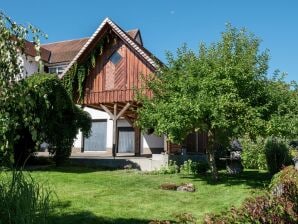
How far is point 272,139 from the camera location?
20.1 meters

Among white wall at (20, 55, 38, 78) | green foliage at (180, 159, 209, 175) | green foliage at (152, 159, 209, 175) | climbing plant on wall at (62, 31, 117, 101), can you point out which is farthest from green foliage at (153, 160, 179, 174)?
white wall at (20, 55, 38, 78)

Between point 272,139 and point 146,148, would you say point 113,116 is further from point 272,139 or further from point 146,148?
point 272,139

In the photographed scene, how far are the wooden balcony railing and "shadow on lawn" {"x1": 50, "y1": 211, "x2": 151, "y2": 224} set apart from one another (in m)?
A: 13.8

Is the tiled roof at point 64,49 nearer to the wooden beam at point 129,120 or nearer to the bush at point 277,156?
the wooden beam at point 129,120

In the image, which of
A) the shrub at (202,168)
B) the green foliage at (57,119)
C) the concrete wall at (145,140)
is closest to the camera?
the green foliage at (57,119)

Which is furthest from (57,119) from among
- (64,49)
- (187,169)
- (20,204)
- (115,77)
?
(64,49)

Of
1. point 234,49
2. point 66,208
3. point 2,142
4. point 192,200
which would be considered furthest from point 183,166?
point 2,142

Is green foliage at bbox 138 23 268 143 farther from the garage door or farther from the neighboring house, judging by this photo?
the garage door

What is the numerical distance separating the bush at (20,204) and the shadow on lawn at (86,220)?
2.23m

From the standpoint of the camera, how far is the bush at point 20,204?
5508 mm

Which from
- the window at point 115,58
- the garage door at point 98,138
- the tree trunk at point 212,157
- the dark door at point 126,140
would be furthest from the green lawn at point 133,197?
the garage door at point 98,138

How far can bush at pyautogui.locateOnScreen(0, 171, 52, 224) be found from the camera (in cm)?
551

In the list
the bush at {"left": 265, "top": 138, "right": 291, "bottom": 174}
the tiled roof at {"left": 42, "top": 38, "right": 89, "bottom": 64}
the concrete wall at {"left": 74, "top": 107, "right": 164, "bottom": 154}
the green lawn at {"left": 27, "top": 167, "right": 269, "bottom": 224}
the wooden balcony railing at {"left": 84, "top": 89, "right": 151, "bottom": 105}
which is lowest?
the green lawn at {"left": 27, "top": 167, "right": 269, "bottom": 224}

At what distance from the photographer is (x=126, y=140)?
93.3 ft
